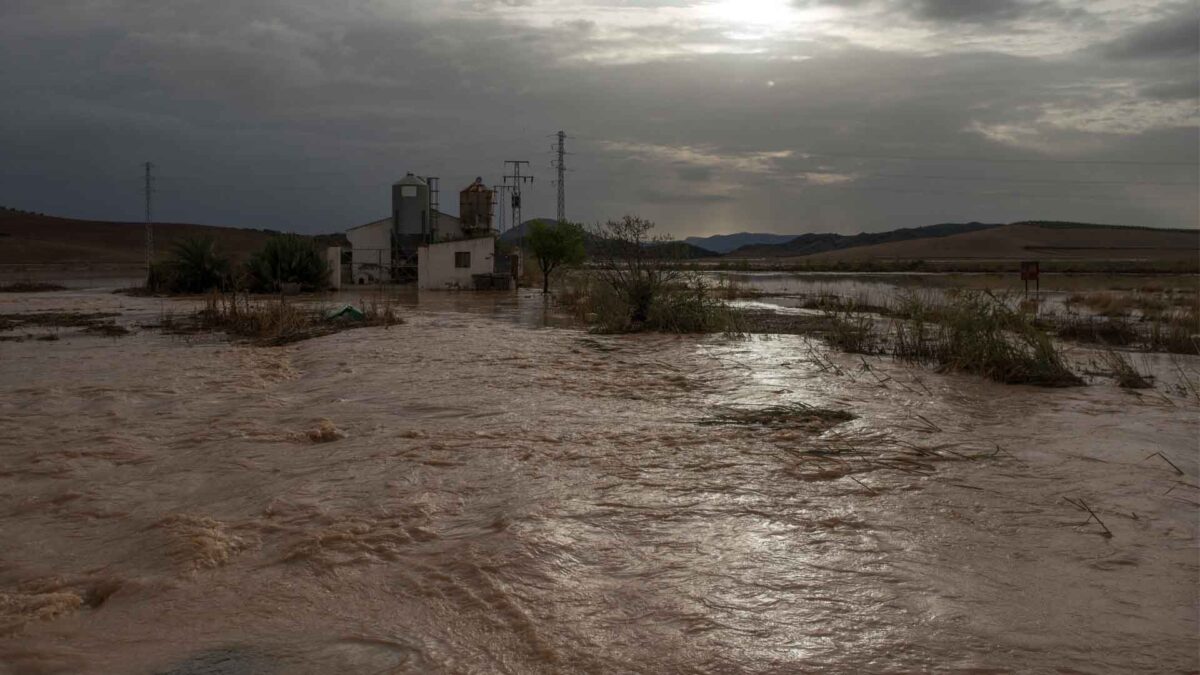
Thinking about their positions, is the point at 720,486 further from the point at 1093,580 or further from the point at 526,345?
the point at 526,345

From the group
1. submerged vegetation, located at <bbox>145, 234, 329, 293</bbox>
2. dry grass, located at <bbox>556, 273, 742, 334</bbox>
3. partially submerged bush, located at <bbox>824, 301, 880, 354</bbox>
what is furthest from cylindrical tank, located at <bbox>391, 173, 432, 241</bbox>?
partially submerged bush, located at <bbox>824, 301, 880, 354</bbox>

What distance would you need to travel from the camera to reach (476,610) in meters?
4.70

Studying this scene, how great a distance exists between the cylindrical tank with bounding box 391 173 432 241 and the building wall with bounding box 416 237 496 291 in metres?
5.16

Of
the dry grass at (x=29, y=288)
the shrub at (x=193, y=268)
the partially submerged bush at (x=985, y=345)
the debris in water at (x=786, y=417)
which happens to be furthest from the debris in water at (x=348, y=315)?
the dry grass at (x=29, y=288)

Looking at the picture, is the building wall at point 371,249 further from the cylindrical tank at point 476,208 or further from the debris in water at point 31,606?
the debris in water at point 31,606

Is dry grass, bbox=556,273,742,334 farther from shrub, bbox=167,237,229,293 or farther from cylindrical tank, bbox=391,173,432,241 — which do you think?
cylindrical tank, bbox=391,173,432,241

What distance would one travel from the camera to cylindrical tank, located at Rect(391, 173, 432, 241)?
156 feet

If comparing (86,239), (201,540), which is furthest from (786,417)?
(86,239)

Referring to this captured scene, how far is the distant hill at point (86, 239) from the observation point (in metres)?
76.8

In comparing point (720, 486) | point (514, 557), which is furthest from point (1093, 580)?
point (514, 557)

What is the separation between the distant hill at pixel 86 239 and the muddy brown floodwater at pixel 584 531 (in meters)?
64.8

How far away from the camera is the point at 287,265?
3841cm

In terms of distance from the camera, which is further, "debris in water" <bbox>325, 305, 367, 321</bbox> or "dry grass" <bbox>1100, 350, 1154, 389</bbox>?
"debris in water" <bbox>325, 305, 367, 321</bbox>

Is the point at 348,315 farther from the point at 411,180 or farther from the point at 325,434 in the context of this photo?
the point at 411,180
